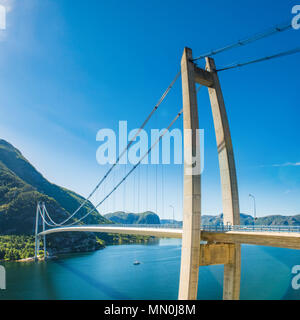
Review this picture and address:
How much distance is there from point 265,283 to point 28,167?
130 metres

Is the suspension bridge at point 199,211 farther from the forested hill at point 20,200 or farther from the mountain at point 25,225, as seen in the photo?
the forested hill at point 20,200

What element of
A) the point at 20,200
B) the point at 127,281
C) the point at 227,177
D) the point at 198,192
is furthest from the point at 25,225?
the point at 198,192

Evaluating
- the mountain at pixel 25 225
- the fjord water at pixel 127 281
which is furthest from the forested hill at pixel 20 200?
the fjord water at pixel 127 281

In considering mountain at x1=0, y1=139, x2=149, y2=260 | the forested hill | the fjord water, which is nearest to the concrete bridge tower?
the fjord water

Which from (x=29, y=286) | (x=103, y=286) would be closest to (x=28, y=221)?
(x=29, y=286)

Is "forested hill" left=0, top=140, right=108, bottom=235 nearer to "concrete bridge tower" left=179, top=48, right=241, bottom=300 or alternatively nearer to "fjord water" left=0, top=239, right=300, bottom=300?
"fjord water" left=0, top=239, right=300, bottom=300

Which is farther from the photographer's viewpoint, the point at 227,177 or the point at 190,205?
the point at 227,177

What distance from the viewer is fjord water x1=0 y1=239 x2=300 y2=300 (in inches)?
1296

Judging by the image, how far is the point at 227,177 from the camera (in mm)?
17031

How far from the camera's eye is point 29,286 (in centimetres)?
3831

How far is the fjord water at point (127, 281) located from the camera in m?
32.9

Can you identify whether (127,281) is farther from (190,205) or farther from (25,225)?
(25,225)

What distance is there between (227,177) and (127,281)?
3043cm
